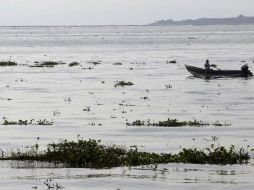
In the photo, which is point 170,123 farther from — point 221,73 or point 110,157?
point 221,73

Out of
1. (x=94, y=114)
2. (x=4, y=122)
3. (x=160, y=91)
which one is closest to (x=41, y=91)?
(x=160, y=91)

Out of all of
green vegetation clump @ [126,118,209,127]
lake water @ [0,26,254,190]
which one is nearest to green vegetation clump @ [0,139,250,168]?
lake water @ [0,26,254,190]

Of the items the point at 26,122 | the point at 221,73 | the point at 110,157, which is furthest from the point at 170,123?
the point at 221,73

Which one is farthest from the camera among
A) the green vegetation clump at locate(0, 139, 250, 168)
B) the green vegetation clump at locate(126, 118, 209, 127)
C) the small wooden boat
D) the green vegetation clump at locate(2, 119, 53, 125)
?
the small wooden boat

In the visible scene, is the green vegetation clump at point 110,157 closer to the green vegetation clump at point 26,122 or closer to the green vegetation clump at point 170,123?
the green vegetation clump at point 170,123

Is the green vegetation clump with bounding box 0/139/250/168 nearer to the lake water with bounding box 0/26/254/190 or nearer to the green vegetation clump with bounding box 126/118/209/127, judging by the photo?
the lake water with bounding box 0/26/254/190

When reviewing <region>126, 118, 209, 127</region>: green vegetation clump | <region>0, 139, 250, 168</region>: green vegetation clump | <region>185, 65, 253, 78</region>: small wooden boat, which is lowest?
<region>0, 139, 250, 168</region>: green vegetation clump

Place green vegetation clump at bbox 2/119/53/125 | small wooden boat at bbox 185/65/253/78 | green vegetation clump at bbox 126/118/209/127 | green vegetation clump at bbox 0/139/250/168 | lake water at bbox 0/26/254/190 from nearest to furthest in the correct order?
lake water at bbox 0/26/254/190 < green vegetation clump at bbox 0/139/250/168 < green vegetation clump at bbox 126/118/209/127 < green vegetation clump at bbox 2/119/53/125 < small wooden boat at bbox 185/65/253/78

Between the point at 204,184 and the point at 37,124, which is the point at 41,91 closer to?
the point at 37,124

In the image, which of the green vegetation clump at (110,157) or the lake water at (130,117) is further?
the green vegetation clump at (110,157)

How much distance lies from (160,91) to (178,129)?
16293 millimetres

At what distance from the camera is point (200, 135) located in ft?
74.2

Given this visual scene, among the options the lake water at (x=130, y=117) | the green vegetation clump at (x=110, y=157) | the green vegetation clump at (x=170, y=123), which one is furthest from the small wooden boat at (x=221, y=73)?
the green vegetation clump at (x=110, y=157)

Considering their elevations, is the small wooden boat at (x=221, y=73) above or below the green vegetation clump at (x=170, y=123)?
above
